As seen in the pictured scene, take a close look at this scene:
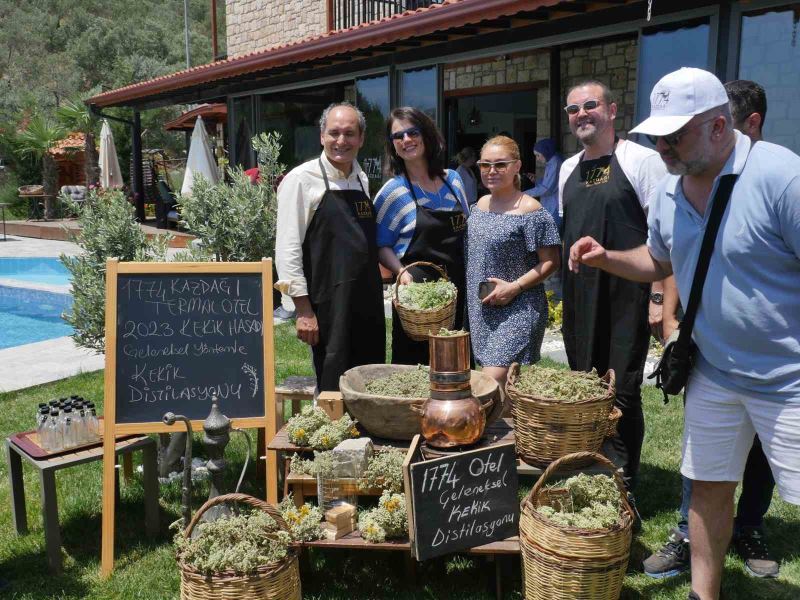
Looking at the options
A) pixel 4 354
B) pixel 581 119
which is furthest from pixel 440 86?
pixel 581 119

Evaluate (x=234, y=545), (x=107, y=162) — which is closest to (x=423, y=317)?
(x=234, y=545)

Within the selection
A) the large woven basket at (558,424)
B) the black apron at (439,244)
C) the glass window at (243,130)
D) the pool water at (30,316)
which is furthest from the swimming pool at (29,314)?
the large woven basket at (558,424)

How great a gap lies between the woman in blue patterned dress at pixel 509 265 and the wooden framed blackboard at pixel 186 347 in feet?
3.40

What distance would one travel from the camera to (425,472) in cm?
255

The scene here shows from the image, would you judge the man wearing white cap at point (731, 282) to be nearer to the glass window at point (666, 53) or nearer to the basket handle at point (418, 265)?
the basket handle at point (418, 265)

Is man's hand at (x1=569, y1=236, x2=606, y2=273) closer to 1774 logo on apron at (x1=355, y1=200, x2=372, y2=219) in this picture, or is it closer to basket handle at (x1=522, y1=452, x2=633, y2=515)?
basket handle at (x1=522, y1=452, x2=633, y2=515)

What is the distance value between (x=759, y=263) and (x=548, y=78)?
914 centimetres

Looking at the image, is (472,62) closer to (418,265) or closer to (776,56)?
(776,56)

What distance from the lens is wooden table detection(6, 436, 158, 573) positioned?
10.4ft

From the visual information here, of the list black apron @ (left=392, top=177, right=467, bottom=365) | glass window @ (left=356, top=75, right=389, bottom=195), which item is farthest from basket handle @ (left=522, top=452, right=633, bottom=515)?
glass window @ (left=356, top=75, right=389, bottom=195)

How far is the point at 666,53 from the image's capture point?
265 inches

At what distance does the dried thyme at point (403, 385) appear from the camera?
9.93 ft

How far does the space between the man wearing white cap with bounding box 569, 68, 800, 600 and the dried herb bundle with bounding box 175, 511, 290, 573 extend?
145cm

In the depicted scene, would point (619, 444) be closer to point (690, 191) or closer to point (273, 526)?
point (690, 191)
